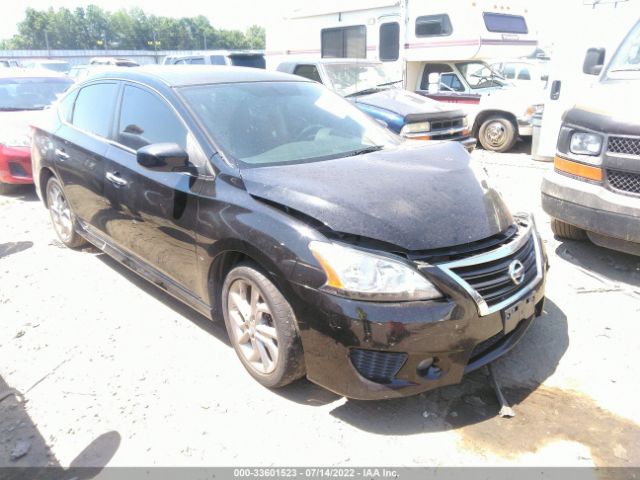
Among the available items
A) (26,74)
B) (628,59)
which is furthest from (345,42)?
(628,59)

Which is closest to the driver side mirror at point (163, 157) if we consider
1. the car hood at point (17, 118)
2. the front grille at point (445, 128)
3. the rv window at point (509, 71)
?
the car hood at point (17, 118)

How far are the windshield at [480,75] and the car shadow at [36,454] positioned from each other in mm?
9682

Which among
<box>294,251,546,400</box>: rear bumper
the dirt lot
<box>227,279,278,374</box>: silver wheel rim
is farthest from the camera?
<box>227,279,278,374</box>: silver wheel rim

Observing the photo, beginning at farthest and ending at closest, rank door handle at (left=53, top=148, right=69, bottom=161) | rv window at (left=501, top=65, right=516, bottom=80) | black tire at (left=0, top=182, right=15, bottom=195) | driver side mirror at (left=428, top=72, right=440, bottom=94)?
rv window at (left=501, top=65, right=516, bottom=80) → driver side mirror at (left=428, top=72, right=440, bottom=94) → black tire at (left=0, top=182, right=15, bottom=195) → door handle at (left=53, top=148, right=69, bottom=161)

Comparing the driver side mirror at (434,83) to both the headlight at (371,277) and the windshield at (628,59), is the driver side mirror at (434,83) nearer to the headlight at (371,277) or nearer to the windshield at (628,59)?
the windshield at (628,59)

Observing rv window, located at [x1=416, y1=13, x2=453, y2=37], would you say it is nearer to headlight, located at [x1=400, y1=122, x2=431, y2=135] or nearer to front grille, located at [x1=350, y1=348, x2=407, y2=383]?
headlight, located at [x1=400, y1=122, x2=431, y2=135]

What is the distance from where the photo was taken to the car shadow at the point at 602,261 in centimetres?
419

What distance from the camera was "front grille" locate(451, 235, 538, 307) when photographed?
2471 millimetres

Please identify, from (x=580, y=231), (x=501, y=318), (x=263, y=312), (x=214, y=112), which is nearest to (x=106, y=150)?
(x=214, y=112)

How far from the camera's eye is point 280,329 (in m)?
2.60

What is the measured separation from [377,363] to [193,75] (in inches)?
96.3

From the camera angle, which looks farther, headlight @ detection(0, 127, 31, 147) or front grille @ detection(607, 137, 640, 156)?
headlight @ detection(0, 127, 31, 147)

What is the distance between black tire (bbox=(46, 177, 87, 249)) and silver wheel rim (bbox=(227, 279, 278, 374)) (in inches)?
101

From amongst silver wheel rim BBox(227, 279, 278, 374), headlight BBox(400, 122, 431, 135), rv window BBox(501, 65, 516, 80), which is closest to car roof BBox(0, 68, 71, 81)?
headlight BBox(400, 122, 431, 135)
